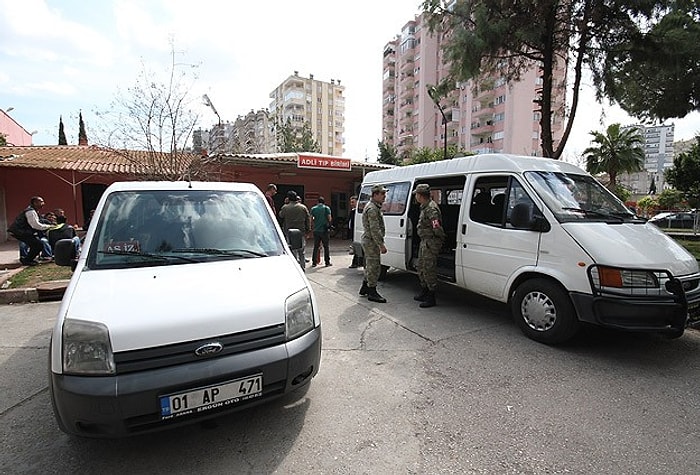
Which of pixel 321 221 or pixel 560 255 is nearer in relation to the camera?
pixel 560 255

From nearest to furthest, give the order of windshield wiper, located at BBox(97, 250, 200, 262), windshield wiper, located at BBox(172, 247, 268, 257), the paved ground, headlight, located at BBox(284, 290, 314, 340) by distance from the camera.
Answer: headlight, located at BBox(284, 290, 314, 340) < windshield wiper, located at BBox(97, 250, 200, 262) < windshield wiper, located at BBox(172, 247, 268, 257) < the paved ground

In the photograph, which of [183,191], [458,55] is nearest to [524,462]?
[183,191]

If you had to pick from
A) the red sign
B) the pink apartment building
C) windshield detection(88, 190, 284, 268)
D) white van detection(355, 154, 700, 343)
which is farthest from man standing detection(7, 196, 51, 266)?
the pink apartment building

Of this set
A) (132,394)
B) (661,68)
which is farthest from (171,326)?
(661,68)

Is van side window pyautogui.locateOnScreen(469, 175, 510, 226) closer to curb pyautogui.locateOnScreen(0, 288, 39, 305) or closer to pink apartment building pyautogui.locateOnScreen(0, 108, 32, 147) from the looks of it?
curb pyautogui.locateOnScreen(0, 288, 39, 305)

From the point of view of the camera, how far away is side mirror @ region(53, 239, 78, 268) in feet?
10.6

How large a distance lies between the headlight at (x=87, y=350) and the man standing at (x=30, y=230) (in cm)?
835

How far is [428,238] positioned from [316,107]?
79.1 metres

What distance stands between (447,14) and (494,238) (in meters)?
7.90

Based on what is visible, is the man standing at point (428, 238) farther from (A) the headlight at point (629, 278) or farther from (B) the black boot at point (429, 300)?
(A) the headlight at point (629, 278)

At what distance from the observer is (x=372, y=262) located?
576cm

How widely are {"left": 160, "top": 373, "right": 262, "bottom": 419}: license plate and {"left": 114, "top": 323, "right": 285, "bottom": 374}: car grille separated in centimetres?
17

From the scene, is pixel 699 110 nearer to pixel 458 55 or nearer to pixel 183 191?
pixel 458 55

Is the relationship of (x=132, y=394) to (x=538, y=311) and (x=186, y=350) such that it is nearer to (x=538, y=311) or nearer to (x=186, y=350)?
(x=186, y=350)
